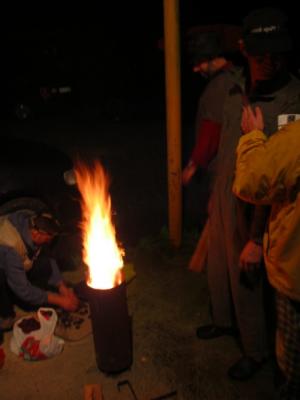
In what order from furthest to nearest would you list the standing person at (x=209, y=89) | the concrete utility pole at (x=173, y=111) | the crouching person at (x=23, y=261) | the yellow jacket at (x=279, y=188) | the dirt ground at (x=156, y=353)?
the concrete utility pole at (x=173, y=111), the crouching person at (x=23, y=261), the standing person at (x=209, y=89), the dirt ground at (x=156, y=353), the yellow jacket at (x=279, y=188)

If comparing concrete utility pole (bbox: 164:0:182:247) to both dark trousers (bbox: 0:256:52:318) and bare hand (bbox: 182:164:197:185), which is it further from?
dark trousers (bbox: 0:256:52:318)

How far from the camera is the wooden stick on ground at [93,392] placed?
148 inches

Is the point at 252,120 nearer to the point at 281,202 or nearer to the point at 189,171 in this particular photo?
the point at 281,202

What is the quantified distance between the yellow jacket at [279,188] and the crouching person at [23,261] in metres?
2.26

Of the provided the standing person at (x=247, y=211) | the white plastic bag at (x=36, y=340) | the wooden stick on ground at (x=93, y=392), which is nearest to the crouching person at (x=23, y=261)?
the white plastic bag at (x=36, y=340)

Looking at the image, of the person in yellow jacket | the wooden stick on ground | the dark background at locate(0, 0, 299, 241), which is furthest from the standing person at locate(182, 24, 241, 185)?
the dark background at locate(0, 0, 299, 241)

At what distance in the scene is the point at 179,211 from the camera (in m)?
5.84

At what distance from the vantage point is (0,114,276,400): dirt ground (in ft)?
12.7

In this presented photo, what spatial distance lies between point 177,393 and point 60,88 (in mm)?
11769

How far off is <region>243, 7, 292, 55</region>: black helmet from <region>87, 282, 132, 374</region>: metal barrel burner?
2109 millimetres

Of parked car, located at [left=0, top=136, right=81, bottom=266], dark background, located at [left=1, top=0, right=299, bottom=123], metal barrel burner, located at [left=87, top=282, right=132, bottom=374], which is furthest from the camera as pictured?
dark background, located at [left=1, top=0, right=299, bottom=123]

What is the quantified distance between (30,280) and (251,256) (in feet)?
8.89

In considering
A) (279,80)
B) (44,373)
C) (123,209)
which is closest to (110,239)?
(44,373)

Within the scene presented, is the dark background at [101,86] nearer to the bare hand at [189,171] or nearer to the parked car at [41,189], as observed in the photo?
the parked car at [41,189]
